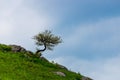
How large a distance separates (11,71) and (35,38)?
73.1 feet

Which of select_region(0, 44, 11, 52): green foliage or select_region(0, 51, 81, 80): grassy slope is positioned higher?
select_region(0, 44, 11, 52): green foliage

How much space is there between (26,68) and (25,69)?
912mm

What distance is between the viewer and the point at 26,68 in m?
62.3

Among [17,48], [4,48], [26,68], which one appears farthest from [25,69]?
[17,48]

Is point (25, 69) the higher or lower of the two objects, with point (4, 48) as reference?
lower

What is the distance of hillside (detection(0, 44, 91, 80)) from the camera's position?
56.6 m

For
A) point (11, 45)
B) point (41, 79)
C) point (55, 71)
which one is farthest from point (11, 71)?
point (11, 45)

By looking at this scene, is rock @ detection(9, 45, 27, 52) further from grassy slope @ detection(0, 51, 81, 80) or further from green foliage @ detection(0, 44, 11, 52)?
grassy slope @ detection(0, 51, 81, 80)

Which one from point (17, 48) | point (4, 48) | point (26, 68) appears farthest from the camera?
A: point (17, 48)

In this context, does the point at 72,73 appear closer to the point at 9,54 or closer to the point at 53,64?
the point at 53,64

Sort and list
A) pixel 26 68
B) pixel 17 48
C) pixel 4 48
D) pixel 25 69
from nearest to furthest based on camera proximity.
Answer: pixel 25 69, pixel 26 68, pixel 4 48, pixel 17 48

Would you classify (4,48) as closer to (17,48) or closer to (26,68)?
(17,48)

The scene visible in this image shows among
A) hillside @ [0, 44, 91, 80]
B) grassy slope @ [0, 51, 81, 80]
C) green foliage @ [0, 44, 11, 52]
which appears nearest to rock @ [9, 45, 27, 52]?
hillside @ [0, 44, 91, 80]

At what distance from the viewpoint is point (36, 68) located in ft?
211
